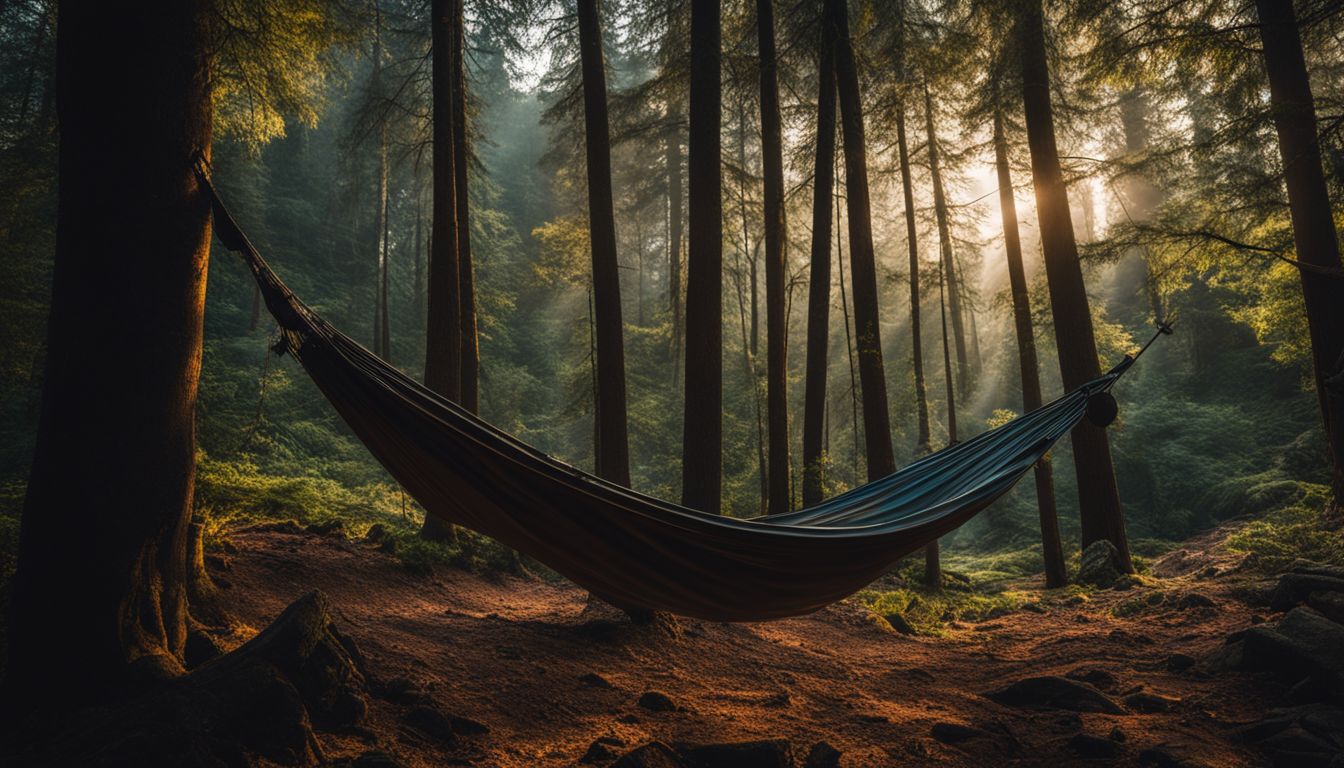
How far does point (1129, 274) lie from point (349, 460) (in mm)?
18288

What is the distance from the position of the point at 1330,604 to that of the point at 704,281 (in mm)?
3439

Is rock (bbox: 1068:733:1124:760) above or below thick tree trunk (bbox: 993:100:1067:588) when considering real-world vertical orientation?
below

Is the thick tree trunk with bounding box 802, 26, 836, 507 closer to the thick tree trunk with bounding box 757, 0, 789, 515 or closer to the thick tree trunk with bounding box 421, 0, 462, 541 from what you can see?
the thick tree trunk with bounding box 757, 0, 789, 515

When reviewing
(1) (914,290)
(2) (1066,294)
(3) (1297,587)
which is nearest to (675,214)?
(1) (914,290)

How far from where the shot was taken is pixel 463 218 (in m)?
5.61

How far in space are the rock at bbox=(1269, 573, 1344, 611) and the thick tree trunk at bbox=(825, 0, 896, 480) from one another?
2.58 metres

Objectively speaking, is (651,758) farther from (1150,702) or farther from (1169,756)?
(1150,702)

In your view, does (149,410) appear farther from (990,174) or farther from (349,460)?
(349,460)

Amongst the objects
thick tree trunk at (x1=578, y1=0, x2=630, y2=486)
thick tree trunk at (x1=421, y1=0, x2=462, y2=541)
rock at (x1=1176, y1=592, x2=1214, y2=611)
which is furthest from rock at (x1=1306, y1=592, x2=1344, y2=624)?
thick tree trunk at (x1=421, y1=0, x2=462, y2=541)

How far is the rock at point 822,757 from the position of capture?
6.41 ft

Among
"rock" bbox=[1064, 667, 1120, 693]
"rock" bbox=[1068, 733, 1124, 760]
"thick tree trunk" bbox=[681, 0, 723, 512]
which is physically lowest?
"rock" bbox=[1064, 667, 1120, 693]

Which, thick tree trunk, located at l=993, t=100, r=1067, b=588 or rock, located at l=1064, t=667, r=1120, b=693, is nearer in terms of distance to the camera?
rock, located at l=1064, t=667, r=1120, b=693

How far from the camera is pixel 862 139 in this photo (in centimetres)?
557

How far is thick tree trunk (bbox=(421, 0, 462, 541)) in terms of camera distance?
4.84 metres
